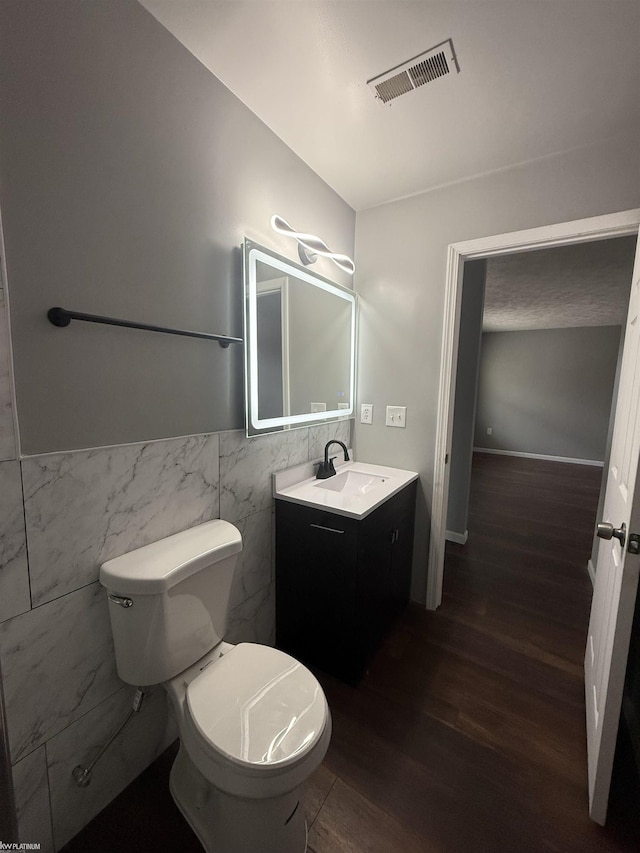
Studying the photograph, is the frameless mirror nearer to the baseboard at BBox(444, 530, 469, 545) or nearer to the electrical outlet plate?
the electrical outlet plate

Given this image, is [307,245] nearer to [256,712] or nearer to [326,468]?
[326,468]

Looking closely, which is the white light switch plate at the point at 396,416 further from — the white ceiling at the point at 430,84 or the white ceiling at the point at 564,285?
the white ceiling at the point at 564,285

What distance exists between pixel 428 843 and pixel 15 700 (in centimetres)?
123

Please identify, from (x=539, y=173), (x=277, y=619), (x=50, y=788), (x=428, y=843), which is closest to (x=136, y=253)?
(x=50, y=788)

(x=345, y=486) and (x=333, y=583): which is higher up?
(x=345, y=486)

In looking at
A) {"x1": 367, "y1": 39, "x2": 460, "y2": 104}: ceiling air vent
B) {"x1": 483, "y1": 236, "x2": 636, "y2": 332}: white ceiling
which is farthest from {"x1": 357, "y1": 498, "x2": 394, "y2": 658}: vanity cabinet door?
{"x1": 483, "y1": 236, "x2": 636, "y2": 332}: white ceiling

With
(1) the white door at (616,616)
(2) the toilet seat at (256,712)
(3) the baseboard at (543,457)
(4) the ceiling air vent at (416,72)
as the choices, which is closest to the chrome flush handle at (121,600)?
(2) the toilet seat at (256,712)

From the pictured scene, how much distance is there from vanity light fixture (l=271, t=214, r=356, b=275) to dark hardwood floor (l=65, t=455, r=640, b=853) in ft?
6.64

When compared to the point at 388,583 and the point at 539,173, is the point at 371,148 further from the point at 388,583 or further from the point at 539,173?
the point at 388,583

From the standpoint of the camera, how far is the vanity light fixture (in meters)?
1.55

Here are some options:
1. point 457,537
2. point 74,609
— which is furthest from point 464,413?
→ point 74,609

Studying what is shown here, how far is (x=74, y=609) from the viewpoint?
3.21ft

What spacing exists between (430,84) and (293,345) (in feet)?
3.56

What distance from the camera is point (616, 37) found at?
105 cm
